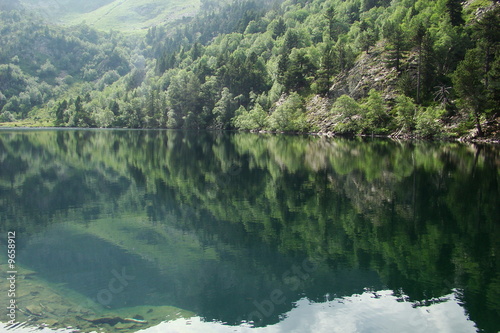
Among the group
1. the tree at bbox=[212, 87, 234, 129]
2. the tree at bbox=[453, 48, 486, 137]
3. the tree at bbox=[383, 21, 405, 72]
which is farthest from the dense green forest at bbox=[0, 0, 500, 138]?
the tree at bbox=[212, 87, 234, 129]

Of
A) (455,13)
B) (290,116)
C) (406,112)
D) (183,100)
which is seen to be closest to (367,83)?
(290,116)

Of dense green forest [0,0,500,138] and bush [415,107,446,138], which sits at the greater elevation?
dense green forest [0,0,500,138]

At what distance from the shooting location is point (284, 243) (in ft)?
60.4

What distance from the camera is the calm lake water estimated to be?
12.3 m

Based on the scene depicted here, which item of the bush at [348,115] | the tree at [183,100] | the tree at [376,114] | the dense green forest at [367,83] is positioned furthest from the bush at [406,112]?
the tree at [183,100]

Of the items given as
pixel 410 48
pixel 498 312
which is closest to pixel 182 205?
pixel 498 312

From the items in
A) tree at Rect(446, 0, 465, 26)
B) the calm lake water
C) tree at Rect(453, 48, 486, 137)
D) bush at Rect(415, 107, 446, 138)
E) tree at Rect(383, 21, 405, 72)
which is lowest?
the calm lake water

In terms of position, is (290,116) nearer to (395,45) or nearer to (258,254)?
(395,45)

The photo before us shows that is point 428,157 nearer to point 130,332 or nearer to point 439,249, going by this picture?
point 439,249

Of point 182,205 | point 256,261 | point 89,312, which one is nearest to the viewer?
point 89,312

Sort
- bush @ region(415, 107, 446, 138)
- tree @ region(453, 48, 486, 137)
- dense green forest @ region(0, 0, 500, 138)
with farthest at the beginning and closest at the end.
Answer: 1. bush @ region(415, 107, 446, 138)
2. dense green forest @ region(0, 0, 500, 138)
3. tree @ region(453, 48, 486, 137)

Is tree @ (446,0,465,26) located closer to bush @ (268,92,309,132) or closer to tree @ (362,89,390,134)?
tree @ (362,89,390,134)

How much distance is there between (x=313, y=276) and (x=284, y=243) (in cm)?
368

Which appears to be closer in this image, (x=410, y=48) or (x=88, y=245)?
(x=88, y=245)
